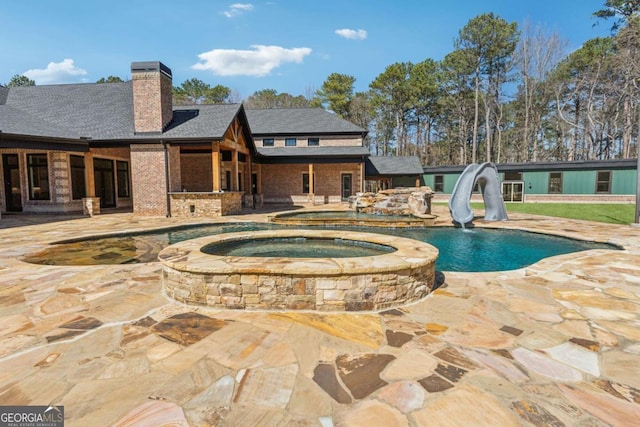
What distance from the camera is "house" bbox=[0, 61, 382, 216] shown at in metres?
13.9

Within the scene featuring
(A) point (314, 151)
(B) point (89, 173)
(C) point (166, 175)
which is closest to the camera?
(C) point (166, 175)

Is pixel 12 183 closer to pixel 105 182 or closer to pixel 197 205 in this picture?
pixel 105 182

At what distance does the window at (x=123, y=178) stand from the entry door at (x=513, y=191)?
2659cm

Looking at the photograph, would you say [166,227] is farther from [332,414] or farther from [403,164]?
[403,164]

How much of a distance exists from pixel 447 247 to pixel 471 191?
4708 mm

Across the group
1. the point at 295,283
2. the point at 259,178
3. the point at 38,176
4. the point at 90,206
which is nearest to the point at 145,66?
the point at 90,206

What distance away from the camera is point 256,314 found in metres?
3.64

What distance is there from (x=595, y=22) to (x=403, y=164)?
17.7 metres

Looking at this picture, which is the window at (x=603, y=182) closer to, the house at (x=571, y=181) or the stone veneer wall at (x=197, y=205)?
the house at (x=571, y=181)

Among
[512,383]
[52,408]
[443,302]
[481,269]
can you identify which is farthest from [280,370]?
[481,269]

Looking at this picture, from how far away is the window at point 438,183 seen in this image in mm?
26434

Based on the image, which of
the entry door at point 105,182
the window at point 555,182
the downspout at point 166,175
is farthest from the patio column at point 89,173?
the window at point 555,182

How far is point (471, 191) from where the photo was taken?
1177cm

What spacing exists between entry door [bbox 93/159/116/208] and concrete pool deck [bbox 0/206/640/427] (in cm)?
1498
